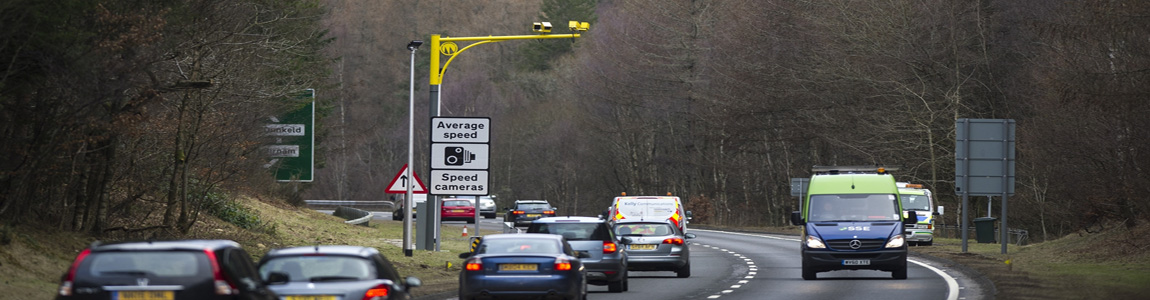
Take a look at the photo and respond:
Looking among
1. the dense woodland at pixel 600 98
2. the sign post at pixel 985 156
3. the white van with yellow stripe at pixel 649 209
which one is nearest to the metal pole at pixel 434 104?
the dense woodland at pixel 600 98

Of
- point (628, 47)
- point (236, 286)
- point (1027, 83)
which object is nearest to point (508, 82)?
point (628, 47)

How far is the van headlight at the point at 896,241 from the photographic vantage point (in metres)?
26.5

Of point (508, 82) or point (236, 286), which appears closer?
point (236, 286)

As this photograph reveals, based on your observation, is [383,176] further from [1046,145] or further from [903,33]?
[1046,145]

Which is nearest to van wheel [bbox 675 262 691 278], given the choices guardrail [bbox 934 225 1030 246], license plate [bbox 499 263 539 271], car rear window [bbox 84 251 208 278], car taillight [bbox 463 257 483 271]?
license plate [bbox 499 263 539 271]

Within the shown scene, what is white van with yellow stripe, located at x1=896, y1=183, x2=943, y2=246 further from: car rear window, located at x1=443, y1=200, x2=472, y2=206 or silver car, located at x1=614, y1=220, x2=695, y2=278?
car rear window, located at x1=443, y1=200, x2=472, y2=206

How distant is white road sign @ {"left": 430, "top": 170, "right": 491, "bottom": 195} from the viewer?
29.1m

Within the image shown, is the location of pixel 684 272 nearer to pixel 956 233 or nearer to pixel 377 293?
pixel 377 293

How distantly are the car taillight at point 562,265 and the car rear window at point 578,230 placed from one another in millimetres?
4630

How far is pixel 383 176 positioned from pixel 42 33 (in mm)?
90682

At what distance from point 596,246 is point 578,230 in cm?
54

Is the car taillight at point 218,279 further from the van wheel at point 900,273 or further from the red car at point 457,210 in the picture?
the red car at point 457,210

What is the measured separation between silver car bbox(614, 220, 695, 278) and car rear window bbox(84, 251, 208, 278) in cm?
1575

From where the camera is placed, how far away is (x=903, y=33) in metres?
53.7
